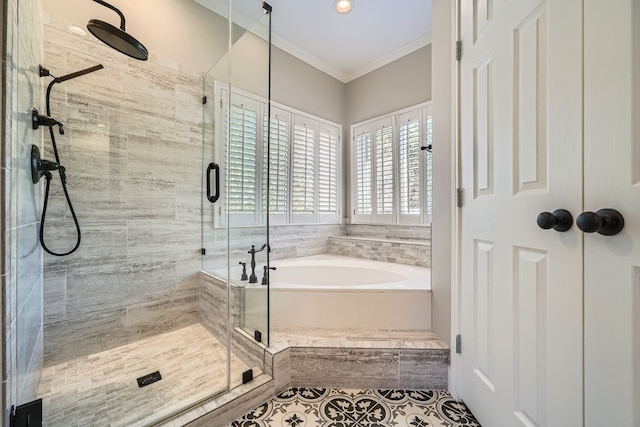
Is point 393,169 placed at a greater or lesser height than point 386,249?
greater

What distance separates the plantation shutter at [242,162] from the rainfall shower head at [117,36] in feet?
2.19

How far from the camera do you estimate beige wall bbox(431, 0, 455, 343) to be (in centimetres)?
142

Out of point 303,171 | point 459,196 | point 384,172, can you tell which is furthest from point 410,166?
point 459,196

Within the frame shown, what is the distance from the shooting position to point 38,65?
4.79ft

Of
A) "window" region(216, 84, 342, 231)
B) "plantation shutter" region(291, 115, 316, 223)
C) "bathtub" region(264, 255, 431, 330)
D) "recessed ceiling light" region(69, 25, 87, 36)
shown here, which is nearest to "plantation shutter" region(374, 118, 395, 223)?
→ "window" region(216, 84, 342, 231)

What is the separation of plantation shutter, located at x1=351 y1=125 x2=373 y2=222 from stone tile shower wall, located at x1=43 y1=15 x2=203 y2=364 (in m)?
1.80

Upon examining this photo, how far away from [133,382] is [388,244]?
7.05ft

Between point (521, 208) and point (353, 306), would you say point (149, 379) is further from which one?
point (521, 208)

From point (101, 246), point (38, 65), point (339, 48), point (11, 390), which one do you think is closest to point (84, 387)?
point (11, 390)

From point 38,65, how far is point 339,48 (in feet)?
7.99

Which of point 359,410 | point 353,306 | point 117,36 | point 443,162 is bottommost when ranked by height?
point 359,410

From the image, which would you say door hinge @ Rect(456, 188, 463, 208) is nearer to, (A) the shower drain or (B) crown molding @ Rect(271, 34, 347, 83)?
(A) the shower drain

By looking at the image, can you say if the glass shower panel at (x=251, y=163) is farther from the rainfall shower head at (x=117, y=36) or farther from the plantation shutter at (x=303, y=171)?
the plantation shutter at (x=303, y=171)

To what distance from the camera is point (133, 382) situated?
1456mm
